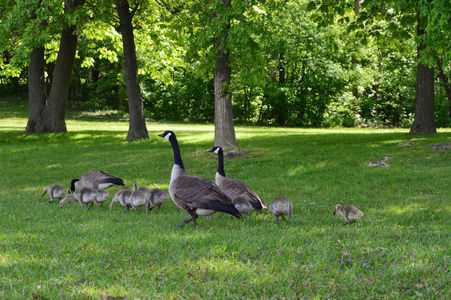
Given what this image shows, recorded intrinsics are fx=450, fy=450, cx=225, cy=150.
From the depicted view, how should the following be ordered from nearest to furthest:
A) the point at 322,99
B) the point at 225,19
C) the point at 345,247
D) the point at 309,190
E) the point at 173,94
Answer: the point at 345,247
the point at 309,190
the point at 225,19
the point at 322,99
the point at 173,94

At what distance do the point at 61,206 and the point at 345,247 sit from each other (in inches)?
282

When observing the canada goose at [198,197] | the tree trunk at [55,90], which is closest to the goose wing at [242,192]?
the canada goose at [198,197]

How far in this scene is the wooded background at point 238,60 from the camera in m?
16.4

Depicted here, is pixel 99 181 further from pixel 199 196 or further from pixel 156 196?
pixel 199 196

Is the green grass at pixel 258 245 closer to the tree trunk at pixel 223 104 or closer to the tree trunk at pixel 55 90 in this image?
the tree trunk at pixel 223 104

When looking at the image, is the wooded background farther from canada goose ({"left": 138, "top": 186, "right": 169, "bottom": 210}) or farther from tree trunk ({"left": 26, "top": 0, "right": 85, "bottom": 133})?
canada goose ({"left": 138, "top": 186, "right": 169, "bottom": 210})

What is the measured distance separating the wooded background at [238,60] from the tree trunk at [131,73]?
54 millimetres

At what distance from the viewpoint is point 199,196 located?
316 inches

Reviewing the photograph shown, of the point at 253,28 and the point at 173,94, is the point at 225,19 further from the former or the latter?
the point at 173,94

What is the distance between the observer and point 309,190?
495 inches

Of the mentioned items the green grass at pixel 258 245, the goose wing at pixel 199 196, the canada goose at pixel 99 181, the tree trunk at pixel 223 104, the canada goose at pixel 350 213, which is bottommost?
the green grass at pixel 258 245

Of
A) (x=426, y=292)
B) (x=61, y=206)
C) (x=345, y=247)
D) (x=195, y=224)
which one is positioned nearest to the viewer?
(x=426, y=292)

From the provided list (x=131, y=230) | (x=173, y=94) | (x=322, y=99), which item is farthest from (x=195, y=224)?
(x=173, y=94)

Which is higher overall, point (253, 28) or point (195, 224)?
point (253, 28)
